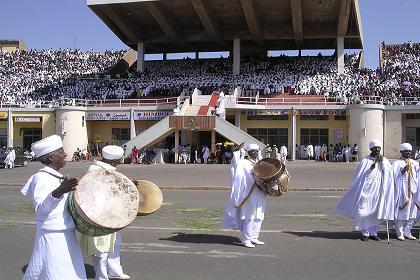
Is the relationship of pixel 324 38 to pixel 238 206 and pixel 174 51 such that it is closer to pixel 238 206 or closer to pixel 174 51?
pixel 174 51

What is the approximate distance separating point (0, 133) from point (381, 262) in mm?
42713

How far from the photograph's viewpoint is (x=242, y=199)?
29.6ft

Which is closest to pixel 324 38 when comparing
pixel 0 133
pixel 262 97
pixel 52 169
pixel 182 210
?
pixel 262 97

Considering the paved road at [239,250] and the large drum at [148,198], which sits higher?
the large drum at [148,198]

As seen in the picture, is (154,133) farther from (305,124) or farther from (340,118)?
(340,118)

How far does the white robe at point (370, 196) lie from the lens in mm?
9312

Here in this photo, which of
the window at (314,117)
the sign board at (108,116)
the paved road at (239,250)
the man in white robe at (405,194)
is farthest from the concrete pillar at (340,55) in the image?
the man in white robe at (405,194)

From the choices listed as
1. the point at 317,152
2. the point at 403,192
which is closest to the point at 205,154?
the point at 317,152

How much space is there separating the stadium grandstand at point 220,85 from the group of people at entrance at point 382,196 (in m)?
23.6

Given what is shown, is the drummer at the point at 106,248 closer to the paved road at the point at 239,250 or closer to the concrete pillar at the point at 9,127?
the paved road at the point at 239,250

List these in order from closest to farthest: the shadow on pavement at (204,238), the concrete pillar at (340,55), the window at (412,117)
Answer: the shadow on pavement at (204,238) → the window at (412,117) → the concrete pillar at (340,55)

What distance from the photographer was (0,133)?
45156 millimetres

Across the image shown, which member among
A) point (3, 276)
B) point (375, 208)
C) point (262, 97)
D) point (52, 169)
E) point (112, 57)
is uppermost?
point (112, 57)

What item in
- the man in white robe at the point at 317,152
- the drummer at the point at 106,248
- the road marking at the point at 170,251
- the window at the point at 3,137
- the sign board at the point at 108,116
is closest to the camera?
the drummer at the point at 106,248
